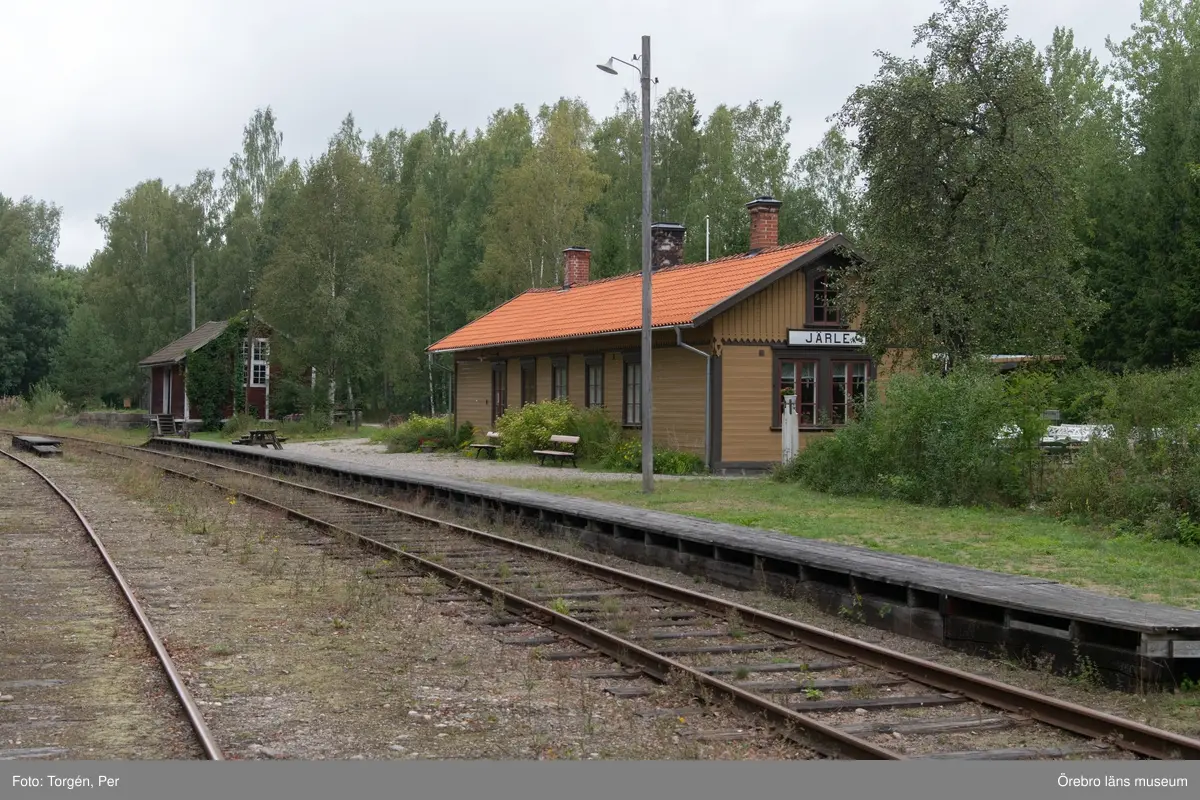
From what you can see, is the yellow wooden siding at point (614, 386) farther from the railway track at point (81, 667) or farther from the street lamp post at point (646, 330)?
the railway track at point (81, 667)

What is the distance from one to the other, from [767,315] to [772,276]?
34.4 inches

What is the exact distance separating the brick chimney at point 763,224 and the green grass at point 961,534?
9405 mm

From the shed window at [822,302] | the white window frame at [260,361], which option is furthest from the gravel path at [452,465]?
the white window frame at [260,361]

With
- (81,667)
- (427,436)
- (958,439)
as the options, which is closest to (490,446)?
(427,436)

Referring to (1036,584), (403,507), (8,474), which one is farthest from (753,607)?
(8,474)

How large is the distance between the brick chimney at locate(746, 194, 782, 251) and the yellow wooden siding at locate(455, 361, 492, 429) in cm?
893

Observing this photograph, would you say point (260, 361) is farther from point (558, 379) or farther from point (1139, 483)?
point (1139, 483)

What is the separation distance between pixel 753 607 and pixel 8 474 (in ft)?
69.6

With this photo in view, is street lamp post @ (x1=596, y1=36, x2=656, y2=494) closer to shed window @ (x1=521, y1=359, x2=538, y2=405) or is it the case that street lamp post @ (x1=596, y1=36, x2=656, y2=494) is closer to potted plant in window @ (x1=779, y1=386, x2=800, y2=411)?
potted plant in window @ (x1=779, y1=386, x2=800, y2=411)

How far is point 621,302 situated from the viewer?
95.8 ft

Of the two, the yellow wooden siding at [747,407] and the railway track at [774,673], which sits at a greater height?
the yellow wooden siding at [747,407]

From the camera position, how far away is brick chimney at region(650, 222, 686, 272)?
3272cm

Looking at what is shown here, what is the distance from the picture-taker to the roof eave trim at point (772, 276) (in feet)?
77.8

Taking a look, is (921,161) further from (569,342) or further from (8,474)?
(8,474)
